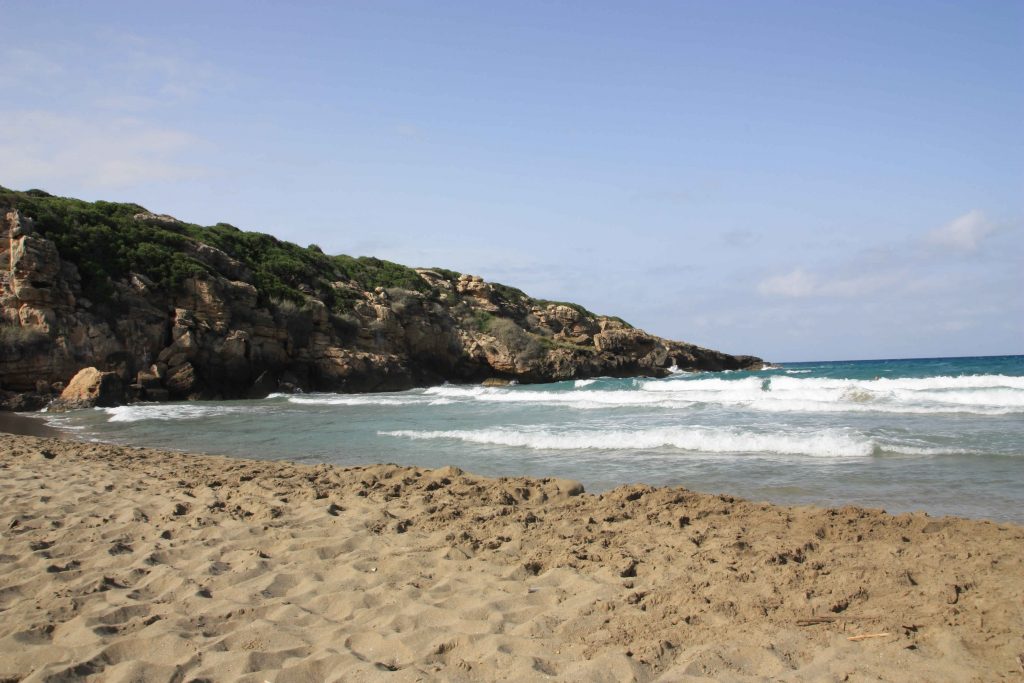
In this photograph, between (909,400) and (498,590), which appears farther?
(909,400)

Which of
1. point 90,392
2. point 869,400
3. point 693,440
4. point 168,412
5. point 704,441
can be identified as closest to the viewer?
point 704,441

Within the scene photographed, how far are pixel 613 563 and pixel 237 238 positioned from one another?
4114cm

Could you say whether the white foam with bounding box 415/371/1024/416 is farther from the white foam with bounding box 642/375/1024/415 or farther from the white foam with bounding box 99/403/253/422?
the white foam with bounding box 99/403/253/422

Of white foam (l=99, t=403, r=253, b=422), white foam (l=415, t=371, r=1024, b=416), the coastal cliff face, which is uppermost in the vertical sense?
the coastal cliff face

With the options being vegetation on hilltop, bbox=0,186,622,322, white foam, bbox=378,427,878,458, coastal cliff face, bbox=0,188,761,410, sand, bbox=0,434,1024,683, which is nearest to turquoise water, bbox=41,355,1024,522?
white foam, bbox=378,427,878,458

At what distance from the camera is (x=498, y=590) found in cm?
442

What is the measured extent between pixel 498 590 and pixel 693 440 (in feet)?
27.4

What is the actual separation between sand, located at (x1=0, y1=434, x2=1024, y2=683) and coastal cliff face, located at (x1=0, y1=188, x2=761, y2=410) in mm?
23073

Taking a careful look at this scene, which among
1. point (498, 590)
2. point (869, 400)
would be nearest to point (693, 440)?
point (498, 590)

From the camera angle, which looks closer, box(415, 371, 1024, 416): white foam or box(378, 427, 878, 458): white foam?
box(378, 427, 878, 458): white foam

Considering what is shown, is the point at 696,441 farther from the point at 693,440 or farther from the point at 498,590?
the point at 498,590

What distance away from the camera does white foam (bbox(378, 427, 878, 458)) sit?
36.0ft

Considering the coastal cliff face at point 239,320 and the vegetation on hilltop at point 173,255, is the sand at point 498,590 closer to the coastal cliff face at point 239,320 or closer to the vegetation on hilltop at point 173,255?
the coastal cliff face at point 239,320

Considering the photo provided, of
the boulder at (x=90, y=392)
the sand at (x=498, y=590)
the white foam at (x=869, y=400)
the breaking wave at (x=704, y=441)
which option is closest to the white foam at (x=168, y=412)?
the boulder at (x=90, y=392)
